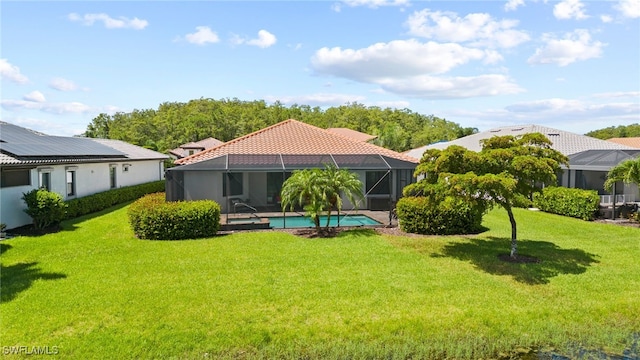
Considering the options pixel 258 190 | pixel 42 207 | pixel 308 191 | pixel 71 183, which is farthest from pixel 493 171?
pixel 71 183

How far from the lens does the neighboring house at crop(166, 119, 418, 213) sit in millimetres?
17391

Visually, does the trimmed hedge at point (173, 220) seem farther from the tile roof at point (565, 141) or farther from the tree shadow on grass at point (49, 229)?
the tile roof at point (565, 141)

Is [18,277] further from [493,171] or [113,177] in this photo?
[113,177]

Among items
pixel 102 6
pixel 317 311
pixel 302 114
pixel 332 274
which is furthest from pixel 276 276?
pixel 302 114

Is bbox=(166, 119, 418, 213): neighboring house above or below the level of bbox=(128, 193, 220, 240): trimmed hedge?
above

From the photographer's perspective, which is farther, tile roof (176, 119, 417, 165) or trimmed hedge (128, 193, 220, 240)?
tile roof (176, 119, 417, 165)

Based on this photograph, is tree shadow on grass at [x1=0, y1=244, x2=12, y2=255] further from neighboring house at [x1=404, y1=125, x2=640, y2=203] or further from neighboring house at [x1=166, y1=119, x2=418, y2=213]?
A: neighboring house at [x1=404, y1=125, x2=640, y2=203]

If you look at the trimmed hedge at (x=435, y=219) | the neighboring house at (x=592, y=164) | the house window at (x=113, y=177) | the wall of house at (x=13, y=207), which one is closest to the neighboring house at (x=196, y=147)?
the house window at (x=113, y=177)

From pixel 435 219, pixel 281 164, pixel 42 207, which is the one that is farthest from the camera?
pixel 281 164

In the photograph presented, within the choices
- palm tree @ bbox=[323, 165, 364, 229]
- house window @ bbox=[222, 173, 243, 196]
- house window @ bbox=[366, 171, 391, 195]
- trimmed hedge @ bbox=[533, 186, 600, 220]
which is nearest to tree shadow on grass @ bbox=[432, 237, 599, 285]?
palm tree @ bbox=[323, 165, 364, 229]

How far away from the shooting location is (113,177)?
2453 centimetres

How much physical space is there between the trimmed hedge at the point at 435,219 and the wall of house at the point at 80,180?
14.0 m

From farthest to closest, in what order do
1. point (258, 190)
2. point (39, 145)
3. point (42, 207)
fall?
point (258, 190) < point (39, 145) < point (42, 207)

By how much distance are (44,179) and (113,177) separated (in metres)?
8.07
